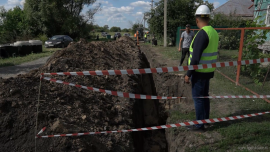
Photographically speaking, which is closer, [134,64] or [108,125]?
[108,125]

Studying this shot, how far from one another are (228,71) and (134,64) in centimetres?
356

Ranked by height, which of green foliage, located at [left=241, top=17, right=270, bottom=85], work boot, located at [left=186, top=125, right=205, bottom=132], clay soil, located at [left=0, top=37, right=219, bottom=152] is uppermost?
green foliage, located at [left=241, top=17, right=270, bottom=85]

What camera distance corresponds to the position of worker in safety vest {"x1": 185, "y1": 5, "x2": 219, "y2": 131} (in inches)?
136

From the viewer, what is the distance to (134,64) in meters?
8.46

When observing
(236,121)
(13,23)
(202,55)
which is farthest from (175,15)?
(13,23)

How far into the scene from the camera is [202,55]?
141 inches

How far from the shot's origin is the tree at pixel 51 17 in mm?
31484

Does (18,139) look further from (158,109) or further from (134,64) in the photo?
(134,64)

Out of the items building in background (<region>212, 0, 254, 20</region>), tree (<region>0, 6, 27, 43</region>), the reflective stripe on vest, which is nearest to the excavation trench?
the reflective stripe on vest

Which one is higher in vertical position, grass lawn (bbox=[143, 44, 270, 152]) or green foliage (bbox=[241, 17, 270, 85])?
green foliage (bbox=[241, 17, 270, 85])

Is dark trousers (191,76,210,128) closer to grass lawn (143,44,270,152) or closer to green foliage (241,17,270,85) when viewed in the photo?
grass lawn (143,44,270,152)

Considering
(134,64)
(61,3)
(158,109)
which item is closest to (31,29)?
(61,3)

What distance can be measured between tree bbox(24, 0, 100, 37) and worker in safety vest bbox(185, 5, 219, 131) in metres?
31.7

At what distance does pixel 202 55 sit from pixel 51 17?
3315 centimetres
